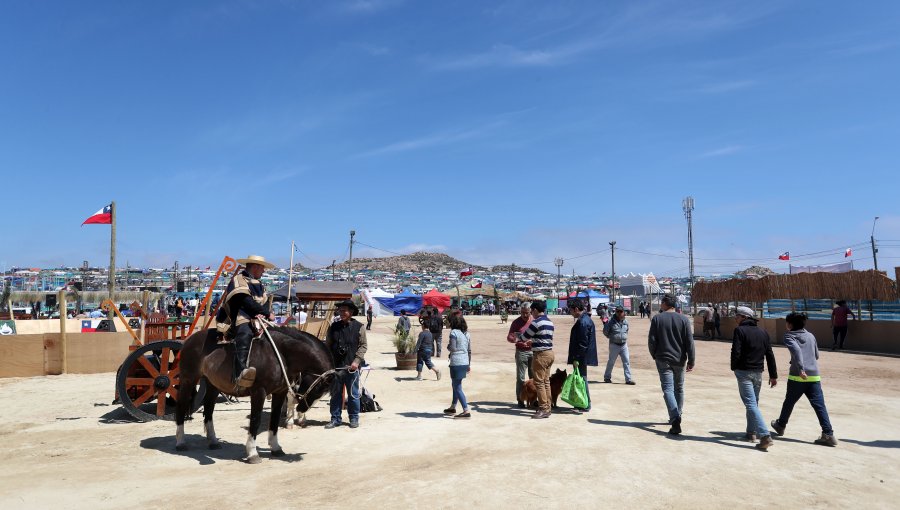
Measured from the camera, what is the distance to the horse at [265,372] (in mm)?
7066

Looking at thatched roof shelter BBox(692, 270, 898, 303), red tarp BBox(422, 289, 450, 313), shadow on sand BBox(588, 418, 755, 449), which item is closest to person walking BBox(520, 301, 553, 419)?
shadow on sand BBox(588, 418, 755, 449)

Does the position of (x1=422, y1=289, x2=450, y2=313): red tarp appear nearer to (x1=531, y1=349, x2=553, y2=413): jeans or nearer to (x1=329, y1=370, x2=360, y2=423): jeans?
(x1=531, y1=349, x2=553, y2=413): jeans

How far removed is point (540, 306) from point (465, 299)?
190 ft

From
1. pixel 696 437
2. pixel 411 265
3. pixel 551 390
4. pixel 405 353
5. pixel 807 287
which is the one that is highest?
pixel 411 265

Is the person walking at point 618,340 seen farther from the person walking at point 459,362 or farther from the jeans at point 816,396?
the jeans at point 816,396

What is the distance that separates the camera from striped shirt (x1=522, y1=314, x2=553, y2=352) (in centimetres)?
969

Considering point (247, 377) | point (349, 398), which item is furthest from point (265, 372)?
point (349, 398)

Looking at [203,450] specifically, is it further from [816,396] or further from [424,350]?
[816,396]

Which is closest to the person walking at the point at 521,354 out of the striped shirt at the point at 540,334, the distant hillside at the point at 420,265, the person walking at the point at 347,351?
the striped shirt at the point at 540,334

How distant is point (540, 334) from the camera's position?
31.9ft

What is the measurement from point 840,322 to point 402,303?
40.5 meters

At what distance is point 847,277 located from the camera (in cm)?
2184

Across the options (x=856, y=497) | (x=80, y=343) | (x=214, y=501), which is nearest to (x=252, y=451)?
(x=214, y=501)

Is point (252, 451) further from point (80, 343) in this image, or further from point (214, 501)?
point (80, 343)
